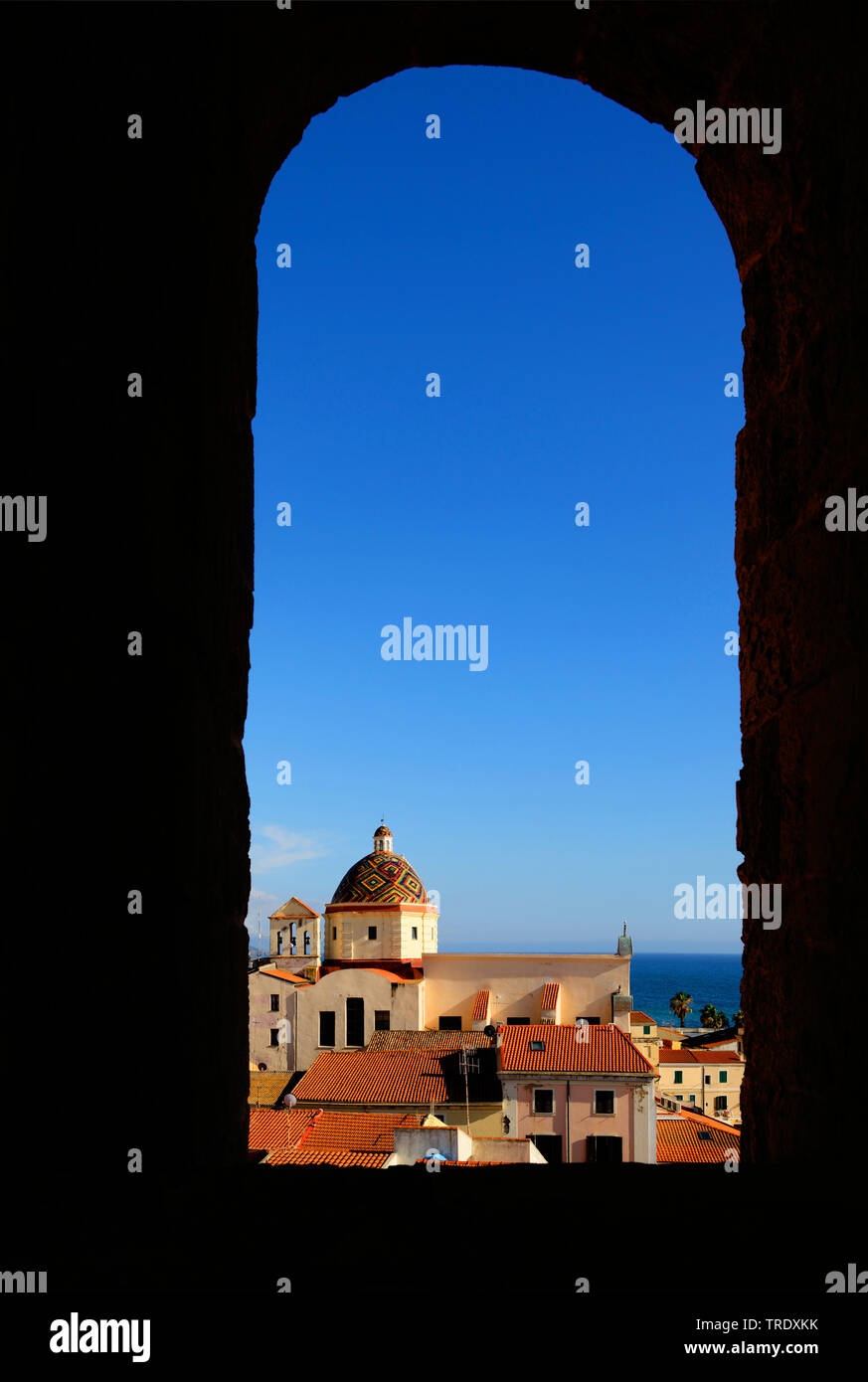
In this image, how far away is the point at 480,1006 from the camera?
3048cm

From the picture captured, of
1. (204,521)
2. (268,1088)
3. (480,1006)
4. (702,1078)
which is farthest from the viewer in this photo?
(702,1078)

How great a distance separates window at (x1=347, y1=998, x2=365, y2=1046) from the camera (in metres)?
31.0

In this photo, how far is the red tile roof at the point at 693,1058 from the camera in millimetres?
35156

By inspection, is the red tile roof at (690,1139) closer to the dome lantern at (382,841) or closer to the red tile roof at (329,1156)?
the red tile roof at (329,1156)

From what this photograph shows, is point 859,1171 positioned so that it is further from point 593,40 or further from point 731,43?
point 593,40

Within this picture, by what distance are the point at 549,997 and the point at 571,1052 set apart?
7.54 m

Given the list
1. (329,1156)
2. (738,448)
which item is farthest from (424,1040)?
(738,448)

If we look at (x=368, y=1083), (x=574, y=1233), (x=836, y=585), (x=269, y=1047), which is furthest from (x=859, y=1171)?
(x=269, y=1047)

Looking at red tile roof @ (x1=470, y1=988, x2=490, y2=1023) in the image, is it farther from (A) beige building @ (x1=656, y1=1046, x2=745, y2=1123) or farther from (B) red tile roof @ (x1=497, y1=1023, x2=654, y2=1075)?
(A) beige building @ (x1=656, y1=1046, x2=745, y2=1123)

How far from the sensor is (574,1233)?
1.54 meters

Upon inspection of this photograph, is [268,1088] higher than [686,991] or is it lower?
higher

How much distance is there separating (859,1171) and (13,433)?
5.98 feet

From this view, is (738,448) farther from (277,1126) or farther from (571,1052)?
(571,1052)

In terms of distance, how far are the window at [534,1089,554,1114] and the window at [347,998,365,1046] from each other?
10.0 metres
